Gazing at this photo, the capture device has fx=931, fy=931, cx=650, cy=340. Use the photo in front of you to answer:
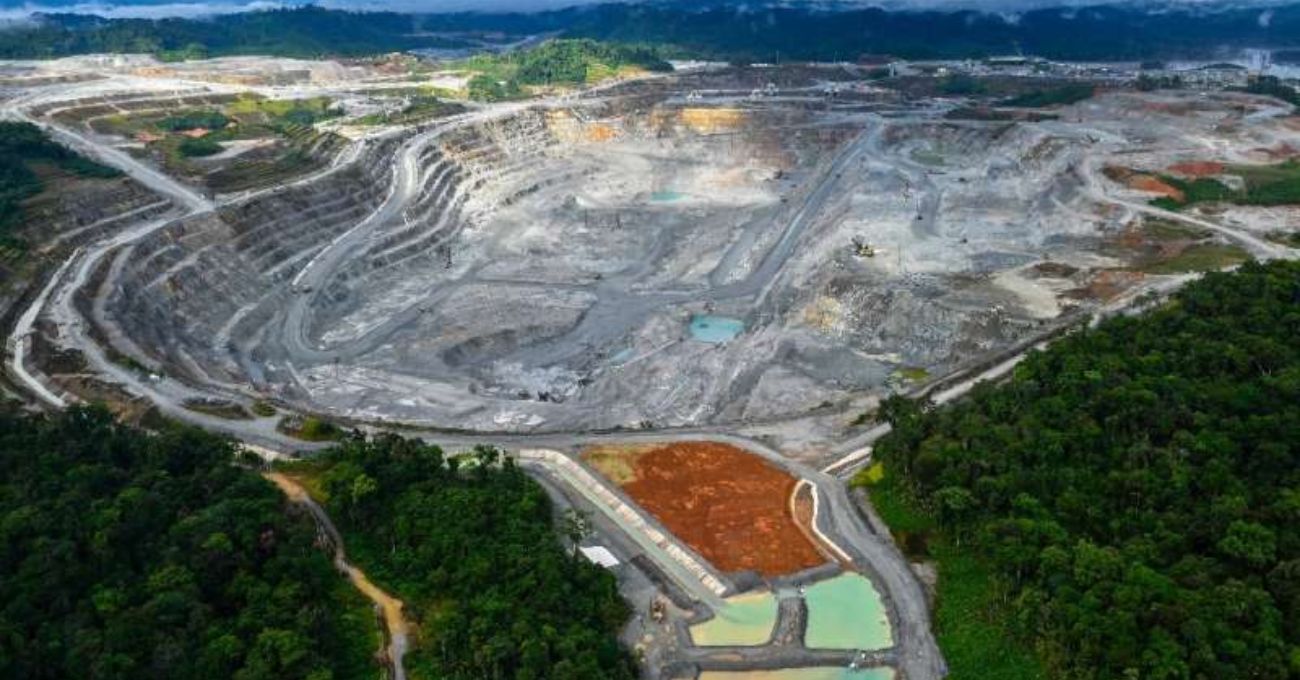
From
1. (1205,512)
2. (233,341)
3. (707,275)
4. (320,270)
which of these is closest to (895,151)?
(707,275)

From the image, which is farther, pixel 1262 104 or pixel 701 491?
pixel 1262 104

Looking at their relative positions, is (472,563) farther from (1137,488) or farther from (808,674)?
(1137,488)

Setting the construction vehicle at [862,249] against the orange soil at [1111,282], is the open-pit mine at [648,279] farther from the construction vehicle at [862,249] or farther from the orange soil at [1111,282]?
the orange soil at [1111,282]

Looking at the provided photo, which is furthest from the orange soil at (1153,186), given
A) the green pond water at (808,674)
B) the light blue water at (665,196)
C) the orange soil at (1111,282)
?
the green pond water at (808,674)

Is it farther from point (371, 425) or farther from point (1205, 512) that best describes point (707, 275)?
point (1205, 512)

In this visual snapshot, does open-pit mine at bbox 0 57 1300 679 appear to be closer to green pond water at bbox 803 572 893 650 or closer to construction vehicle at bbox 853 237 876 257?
green pond water at bbox 803 572 893 650

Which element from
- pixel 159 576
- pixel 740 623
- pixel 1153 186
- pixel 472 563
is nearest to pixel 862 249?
pixel 1153 186
